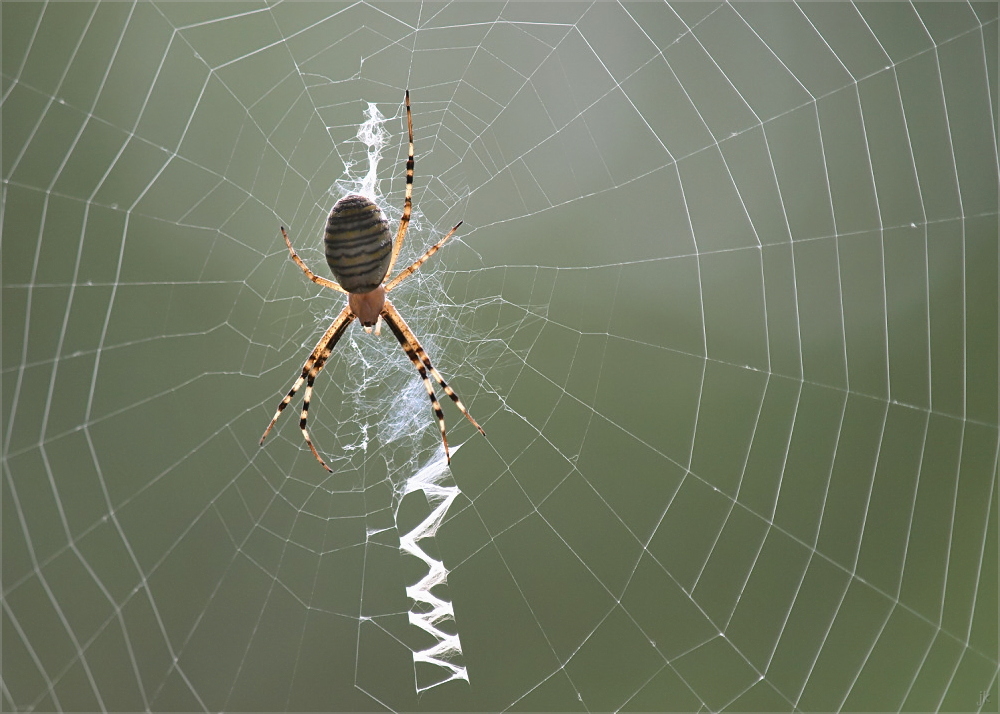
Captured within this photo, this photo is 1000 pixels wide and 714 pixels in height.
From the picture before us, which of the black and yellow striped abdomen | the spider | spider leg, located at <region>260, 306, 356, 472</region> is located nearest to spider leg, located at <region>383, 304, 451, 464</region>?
the spider

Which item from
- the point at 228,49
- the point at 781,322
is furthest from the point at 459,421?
the point at 228,49

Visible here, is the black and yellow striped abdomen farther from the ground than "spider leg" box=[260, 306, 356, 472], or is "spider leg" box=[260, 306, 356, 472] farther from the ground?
the black and yellow striped abdomen

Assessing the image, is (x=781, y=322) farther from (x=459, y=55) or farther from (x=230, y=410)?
(x=230, y=410)

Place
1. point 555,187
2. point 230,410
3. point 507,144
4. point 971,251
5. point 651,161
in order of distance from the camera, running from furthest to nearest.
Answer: point 230,410 < point 971,251 < point 651,161 < point 555,187 < point 507,144

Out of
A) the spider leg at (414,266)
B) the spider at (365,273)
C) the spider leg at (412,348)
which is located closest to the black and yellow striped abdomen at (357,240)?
the spider at (365,273)

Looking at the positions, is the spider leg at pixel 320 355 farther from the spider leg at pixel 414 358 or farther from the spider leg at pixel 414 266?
the spider leg at pixel 414 266

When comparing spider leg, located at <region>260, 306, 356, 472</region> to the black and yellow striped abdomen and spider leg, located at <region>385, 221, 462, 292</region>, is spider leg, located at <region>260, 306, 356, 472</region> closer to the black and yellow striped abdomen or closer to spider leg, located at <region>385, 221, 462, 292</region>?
spider leg, located at <region>385, 221, 462, 292</region>

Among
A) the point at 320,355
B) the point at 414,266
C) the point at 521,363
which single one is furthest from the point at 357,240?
the point at 521,363
